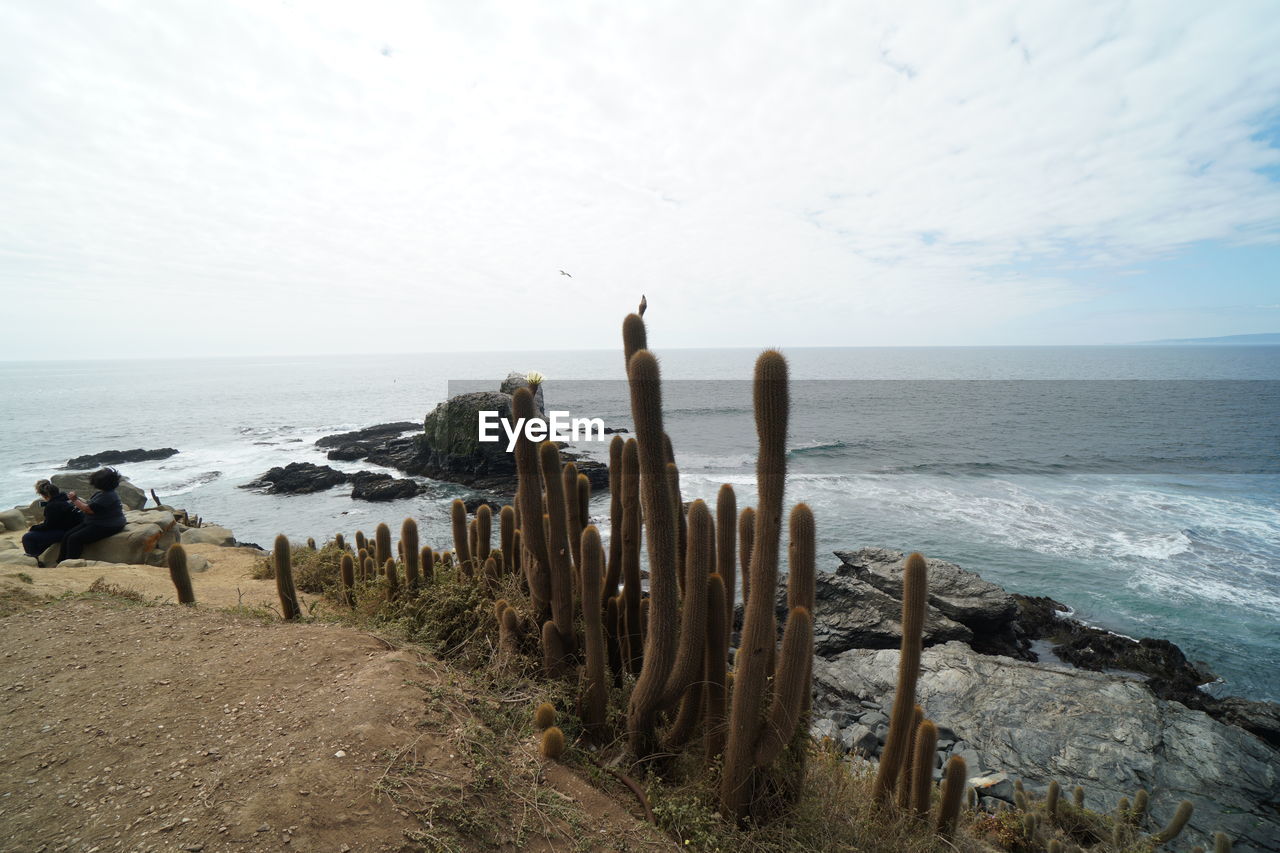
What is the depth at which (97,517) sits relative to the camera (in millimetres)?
10188

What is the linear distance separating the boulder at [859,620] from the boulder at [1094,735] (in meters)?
1.11

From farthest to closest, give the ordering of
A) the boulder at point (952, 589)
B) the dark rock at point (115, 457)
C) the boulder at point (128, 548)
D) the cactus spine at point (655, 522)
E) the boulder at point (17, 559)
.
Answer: the dark rock at point (115, 457) < the boulder at point (952, 589) < the boulder at point (128, 548) < the boulder at point (17, 559) < the cactus spine at point (655, 522)

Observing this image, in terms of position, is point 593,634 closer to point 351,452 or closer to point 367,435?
point 351,452

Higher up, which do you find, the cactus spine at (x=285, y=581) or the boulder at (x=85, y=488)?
the cactus spine at (x=285, y=581)

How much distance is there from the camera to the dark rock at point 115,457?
33.3m

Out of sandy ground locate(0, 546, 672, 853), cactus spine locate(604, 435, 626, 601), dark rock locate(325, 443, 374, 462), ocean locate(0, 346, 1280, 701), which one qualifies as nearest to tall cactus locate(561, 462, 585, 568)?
cactus spine locate(604, 435, 626, 601)

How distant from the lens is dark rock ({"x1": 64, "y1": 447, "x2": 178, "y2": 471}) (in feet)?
109

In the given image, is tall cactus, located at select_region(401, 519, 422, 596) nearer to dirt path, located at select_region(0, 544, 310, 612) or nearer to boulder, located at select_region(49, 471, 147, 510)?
dirt path, located at select_region(0, 544, 310, 612)

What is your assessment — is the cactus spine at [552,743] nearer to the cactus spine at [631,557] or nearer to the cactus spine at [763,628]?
the cactus spine at [763,628]

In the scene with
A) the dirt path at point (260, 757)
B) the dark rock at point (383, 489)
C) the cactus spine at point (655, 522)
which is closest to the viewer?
the dirt path at point (260, 757)

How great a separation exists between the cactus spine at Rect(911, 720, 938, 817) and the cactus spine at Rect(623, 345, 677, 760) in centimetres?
213

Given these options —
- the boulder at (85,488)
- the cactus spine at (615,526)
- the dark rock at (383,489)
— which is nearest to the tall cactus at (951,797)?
the cactus spine at (615,526)

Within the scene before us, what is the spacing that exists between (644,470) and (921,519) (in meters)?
20.5

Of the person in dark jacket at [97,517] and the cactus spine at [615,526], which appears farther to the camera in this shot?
the person in dark jacket at [97,517]
